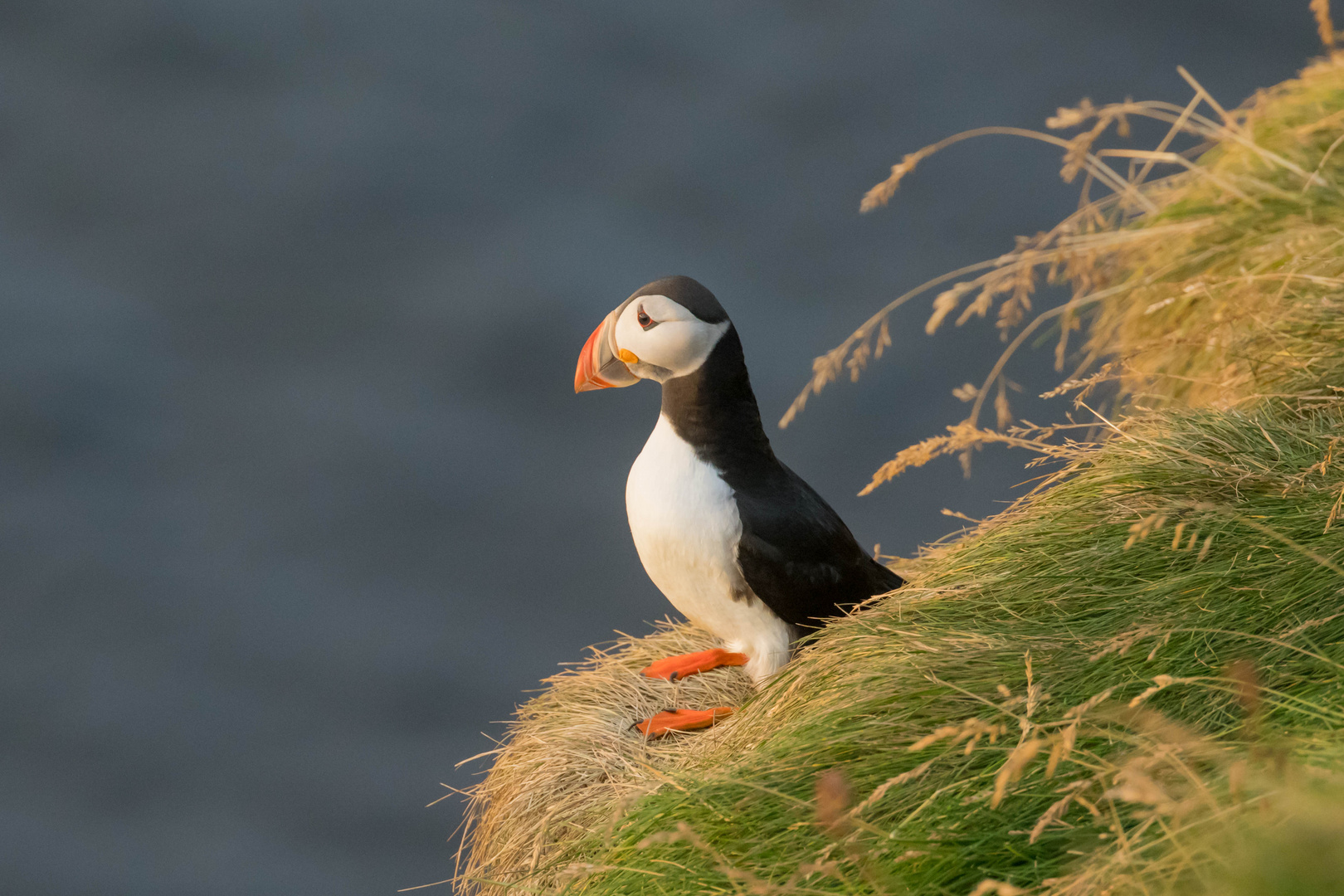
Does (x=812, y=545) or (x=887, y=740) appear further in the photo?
(x=812, y=545)

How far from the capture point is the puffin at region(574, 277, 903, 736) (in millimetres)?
2279

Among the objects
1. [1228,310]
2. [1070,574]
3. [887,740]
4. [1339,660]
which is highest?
[1228,310]

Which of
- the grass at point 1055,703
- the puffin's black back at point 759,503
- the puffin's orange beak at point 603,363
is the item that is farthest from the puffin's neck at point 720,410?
the grass at point 1055,703

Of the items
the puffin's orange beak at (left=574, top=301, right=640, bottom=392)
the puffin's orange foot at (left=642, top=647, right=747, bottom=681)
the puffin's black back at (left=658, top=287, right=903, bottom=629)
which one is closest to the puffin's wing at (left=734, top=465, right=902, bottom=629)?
the puffin's black back at (left=658, top=287, right=903, bottom=629)

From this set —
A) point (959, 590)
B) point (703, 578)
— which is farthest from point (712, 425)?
point (959, 590)

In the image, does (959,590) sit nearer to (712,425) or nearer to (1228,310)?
(712,425)

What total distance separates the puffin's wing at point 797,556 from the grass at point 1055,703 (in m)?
0.14

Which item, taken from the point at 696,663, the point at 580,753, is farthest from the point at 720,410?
the point at 580,753

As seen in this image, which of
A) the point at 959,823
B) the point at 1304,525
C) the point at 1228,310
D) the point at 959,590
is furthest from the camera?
the point at 1228,310

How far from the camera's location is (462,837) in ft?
8.87

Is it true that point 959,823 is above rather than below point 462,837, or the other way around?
below

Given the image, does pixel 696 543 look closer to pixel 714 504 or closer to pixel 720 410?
pixel 714 504

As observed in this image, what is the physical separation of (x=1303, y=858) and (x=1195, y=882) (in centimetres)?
40

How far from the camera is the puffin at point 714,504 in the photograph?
2.28 m
